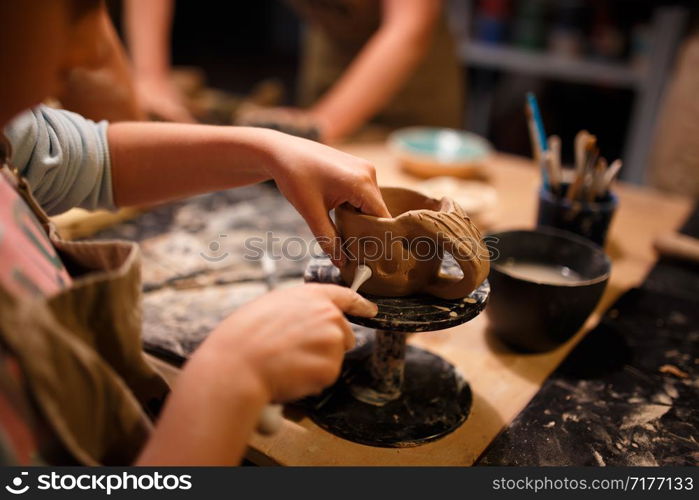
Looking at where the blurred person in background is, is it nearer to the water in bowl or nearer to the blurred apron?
the blurred apron

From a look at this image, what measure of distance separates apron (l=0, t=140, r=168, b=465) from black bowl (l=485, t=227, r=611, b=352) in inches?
23.0

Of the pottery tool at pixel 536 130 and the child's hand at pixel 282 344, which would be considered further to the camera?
the pottery tool at pixel 536 130

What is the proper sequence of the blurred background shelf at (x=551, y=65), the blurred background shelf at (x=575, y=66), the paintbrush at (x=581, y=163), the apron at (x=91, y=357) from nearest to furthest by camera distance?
the apron at (x=91, y=357) → the paintbrush at (x=581, y=163) → the blurred background shelf at (x=575, y=66) → the blurred background shelf at (x=551, y=65)

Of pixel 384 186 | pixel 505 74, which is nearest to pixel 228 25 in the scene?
pixel 505 74

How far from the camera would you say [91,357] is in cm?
57

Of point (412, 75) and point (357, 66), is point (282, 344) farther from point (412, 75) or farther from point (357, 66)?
point (412, 75)

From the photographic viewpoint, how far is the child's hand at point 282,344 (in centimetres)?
61

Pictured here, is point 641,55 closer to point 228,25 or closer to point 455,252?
point 455,252

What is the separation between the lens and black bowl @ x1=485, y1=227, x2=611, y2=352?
0.95m

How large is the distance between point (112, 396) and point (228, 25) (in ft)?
24.4

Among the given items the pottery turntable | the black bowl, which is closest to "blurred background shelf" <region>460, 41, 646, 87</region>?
the black bowl

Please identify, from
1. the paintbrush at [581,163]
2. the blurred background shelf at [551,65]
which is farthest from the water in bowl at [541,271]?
the blurred background shelf at [551,65]

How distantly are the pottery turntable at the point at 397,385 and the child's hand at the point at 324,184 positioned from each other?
3.3 inches

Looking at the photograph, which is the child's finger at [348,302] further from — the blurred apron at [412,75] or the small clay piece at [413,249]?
the blurred apron at [412,75]
